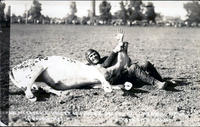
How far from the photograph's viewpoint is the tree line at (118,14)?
13.7 m

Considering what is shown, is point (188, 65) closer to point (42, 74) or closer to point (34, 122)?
point (42, 74)

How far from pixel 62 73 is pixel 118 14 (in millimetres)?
15284

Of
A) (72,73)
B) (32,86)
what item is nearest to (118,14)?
(72,73)

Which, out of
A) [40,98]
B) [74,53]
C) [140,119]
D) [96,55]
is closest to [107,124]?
[140,119]

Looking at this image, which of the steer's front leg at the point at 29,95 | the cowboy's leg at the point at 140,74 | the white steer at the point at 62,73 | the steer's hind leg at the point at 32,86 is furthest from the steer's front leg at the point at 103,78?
the steer's front leg at the point at 29,95

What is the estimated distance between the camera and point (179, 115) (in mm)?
4879

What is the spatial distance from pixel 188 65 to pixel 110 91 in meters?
3.48

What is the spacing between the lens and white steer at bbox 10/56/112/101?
5.70 meters

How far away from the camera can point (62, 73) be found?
5.80 meters

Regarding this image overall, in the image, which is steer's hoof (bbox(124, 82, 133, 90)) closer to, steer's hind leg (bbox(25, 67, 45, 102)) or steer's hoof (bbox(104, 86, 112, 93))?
steer's hoof (bbox(104, 86, 112, 93))

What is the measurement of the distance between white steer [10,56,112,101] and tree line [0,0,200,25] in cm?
209

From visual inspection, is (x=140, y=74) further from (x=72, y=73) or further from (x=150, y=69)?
(x=72, y=73)

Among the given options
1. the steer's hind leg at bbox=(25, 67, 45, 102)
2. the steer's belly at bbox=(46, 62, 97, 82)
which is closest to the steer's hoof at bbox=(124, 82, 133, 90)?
the steer's belly at bbox=(46, 62, 97, 82)

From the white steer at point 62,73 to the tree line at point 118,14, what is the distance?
209 centimetres
